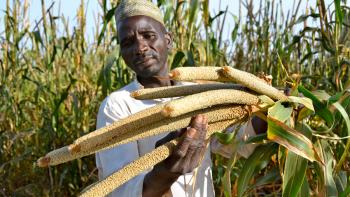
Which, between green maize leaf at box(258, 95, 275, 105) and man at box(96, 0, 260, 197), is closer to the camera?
green maize leaf at box(258, 95, 275, 105)

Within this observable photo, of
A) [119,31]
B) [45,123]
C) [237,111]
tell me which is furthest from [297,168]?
[45,123]

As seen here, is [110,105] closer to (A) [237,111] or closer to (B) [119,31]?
(B) [119,31]

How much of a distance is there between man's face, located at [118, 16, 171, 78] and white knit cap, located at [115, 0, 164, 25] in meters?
0.02

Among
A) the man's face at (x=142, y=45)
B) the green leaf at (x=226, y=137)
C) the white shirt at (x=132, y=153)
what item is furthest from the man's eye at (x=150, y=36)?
the green leaf at (x=226, y=137)

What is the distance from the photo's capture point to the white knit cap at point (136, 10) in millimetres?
1654

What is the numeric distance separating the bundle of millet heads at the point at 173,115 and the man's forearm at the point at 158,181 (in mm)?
114

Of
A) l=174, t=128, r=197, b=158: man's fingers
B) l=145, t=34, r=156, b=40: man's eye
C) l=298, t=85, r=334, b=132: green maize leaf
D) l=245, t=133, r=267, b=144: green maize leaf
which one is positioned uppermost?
l=145, t=34, r=156, b=40: man's eye

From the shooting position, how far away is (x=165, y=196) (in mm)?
1239

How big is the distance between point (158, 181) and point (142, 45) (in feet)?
1.79

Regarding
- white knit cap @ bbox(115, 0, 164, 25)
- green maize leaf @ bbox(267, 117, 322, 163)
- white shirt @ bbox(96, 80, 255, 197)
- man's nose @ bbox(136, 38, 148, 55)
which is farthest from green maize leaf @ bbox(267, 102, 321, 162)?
white knit cap @ bbox(115, 0, 164, 25)

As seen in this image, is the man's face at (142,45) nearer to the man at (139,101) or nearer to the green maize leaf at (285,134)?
the man at (139,101)

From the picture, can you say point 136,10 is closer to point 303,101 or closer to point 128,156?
point 128,156

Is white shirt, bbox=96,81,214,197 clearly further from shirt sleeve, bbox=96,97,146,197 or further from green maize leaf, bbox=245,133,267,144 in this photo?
green maize leaf, bbox=245,133,267,144

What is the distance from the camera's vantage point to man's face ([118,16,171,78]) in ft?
5.26
